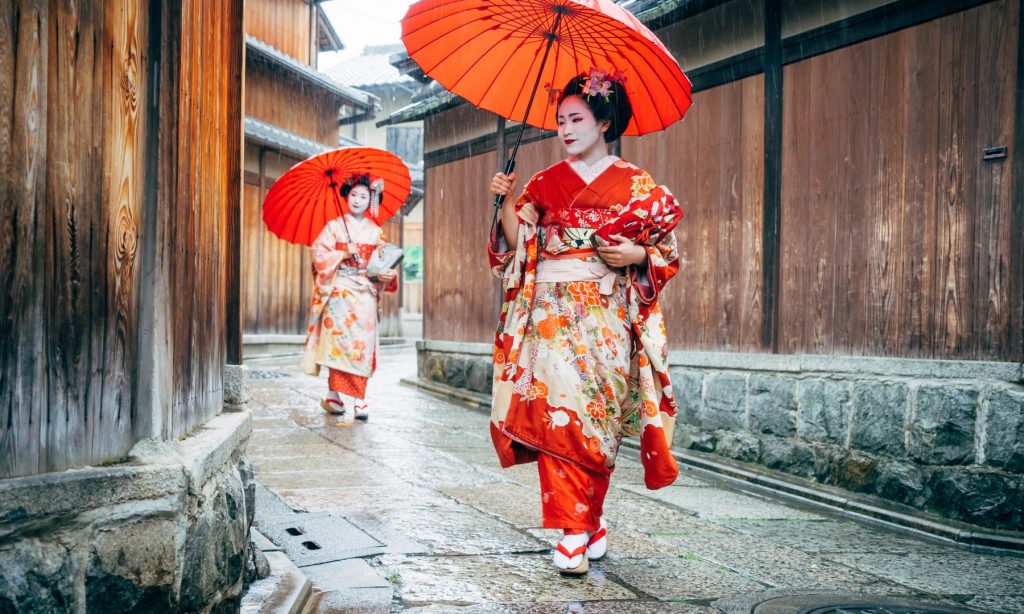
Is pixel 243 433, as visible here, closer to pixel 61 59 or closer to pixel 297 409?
pixel 61 59

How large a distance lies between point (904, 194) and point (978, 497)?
1.92 m

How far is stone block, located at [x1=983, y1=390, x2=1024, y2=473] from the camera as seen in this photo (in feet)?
15.6

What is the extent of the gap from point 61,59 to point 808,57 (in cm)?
541

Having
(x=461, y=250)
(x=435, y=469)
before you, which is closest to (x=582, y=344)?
(x=435, y=469)

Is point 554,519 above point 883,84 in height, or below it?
below

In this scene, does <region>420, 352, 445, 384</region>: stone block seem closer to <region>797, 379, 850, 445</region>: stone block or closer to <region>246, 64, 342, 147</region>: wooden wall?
<region>797, 379, 850, 445</region>: stone block

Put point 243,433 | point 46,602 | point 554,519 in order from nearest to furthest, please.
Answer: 1. point 46,602
2. point 243,433
3. point 554,519

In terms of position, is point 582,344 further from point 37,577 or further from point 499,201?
point 37,577

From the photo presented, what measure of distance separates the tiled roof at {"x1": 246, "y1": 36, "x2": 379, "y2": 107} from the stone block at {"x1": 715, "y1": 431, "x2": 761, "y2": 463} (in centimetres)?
1414

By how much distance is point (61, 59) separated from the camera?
2207mm

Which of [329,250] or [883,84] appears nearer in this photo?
[883,84]

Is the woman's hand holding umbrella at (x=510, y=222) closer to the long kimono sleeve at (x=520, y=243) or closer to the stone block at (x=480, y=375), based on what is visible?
the long kimono sleeve at (x=520, y=243)

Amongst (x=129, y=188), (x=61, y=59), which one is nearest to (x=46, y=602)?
(x=129, y=188)

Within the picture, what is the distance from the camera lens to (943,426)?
A: 5164 mm
